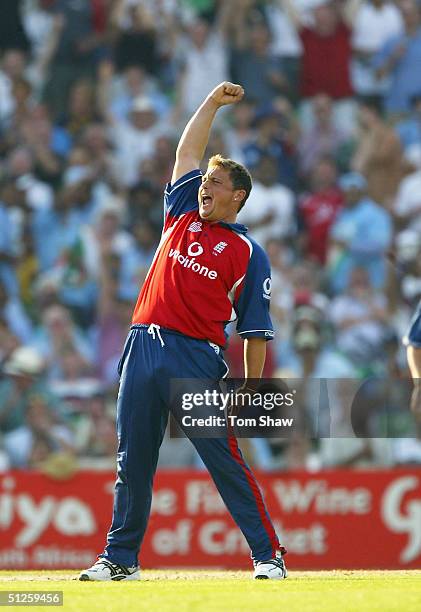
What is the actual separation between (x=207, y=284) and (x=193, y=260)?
0.15 m

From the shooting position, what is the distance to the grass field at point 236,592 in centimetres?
595

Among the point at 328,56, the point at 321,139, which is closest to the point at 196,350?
the point at 321,139

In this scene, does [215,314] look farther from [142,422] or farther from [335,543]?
[335,543]

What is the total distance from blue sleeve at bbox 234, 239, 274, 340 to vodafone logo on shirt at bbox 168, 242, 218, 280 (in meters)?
0.21

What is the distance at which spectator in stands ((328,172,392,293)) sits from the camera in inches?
575

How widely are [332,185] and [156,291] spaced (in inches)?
323

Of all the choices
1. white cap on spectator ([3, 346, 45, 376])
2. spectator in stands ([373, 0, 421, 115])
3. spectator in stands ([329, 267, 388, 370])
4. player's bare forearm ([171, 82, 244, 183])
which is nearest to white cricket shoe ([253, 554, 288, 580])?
player's bare forearm ([171, 82, 244, 183])

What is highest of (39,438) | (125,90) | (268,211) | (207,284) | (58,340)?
(125,90)

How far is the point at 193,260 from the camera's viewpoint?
734 cm

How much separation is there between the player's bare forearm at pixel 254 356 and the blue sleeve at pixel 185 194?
0.81 metres

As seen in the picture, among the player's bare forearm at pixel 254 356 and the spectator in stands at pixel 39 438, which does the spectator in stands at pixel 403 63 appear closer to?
the spectator in stands at pixel 39 438

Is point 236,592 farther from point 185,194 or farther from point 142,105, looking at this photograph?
point 142,105

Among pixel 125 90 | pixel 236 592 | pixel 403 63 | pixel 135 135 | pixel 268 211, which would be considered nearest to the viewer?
pixel 236 592

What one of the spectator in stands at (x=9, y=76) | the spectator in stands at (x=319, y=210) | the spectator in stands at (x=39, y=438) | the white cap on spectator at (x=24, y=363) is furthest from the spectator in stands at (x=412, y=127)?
the spectator in stands at (x=39, y=438)
